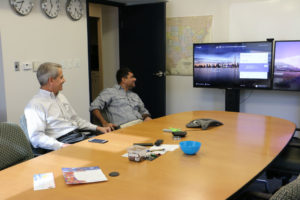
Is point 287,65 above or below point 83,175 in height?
above

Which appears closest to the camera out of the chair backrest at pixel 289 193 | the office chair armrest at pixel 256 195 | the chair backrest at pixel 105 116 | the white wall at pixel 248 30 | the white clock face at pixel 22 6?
the chair backrest at pixel 289 193

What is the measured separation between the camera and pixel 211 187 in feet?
5.26

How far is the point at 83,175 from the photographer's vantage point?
67.9 inches

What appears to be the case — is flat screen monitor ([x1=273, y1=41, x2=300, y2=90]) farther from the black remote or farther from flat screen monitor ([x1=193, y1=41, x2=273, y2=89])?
the black remote

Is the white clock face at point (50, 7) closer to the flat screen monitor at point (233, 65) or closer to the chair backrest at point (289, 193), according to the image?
the flat screen monitor at point (233, 65)

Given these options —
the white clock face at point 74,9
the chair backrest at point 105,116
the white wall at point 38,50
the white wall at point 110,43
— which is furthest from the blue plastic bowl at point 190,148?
the white wall at point 110,43

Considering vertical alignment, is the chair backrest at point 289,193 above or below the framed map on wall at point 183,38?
below

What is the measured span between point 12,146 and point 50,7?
259cm

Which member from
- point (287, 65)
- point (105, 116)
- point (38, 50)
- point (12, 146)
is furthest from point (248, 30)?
point (12, 146)

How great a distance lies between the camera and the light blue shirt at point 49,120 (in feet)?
8.44

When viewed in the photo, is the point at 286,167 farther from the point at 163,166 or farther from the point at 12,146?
the point at 12,146

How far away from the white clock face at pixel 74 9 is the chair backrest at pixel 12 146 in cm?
269

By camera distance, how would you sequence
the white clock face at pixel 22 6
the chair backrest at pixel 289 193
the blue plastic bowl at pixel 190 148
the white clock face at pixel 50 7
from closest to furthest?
the chair backrest at pixel 289 193 < the blue plastic bowl at pixel 190 148 < the white clock face at pixel 22 6 < the white clock face at pixel 50 7

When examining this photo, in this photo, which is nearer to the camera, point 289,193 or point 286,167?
point 289,193
